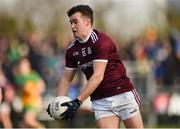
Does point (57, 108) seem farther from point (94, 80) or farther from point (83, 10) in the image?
point (83, 10)

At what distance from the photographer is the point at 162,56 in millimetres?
23469

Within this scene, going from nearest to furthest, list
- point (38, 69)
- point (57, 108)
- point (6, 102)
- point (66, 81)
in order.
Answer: point (57, 108), point (66, 81), point (6, 102), point (38, 69)

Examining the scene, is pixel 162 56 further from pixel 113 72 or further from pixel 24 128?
pixel 113 72

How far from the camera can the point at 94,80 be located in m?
10.6

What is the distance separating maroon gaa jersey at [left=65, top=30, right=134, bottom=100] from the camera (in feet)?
35.5

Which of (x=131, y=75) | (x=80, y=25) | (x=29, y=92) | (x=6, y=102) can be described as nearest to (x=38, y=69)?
(x=131, y=75)

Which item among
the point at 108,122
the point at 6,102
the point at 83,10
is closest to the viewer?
the point at 83,10

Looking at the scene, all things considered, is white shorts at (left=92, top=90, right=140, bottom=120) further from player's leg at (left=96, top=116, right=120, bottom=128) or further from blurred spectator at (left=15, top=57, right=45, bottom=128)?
blurred spectator at (left=15, top=57, right=45, bottom=128)

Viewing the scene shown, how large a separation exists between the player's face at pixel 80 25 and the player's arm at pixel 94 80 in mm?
398

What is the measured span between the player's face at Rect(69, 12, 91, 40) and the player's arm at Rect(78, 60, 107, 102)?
0.40 metres

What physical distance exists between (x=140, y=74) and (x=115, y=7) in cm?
3456

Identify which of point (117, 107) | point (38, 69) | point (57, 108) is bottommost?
point (38, 69)

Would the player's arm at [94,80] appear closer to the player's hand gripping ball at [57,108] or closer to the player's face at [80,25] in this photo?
the player's hand gripping ball at [57,108]

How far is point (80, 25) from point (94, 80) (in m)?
0.74
